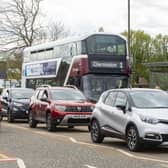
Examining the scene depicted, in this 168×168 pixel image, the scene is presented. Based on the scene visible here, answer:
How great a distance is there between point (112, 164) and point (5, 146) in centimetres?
469

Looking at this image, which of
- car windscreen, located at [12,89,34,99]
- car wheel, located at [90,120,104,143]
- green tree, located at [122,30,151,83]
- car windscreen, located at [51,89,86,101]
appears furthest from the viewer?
green tree, located at [122,30,151,83]

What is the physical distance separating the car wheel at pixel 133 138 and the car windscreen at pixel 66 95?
7712 mm

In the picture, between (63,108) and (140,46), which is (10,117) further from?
(140,46)

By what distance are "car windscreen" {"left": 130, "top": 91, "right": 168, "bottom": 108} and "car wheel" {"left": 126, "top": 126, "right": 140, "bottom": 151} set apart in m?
0.67

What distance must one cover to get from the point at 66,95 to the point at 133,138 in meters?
8.28

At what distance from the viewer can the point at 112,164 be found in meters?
11.8

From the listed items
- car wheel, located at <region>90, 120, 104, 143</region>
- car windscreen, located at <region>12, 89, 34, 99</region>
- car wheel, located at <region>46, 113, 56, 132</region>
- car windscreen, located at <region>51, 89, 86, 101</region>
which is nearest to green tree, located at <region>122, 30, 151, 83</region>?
car windscreen, located at <region>12, 89, 34, 99</region>

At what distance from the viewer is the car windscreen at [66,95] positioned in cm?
2226

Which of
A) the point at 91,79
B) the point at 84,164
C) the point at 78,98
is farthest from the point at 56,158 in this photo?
the point at 91,79

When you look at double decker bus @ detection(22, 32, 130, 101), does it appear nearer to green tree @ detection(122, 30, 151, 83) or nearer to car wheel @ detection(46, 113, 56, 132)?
car wheel @ detection(46, 113, 56, 132)

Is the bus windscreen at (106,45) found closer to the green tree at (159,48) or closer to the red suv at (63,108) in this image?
the red suv at (63,108)

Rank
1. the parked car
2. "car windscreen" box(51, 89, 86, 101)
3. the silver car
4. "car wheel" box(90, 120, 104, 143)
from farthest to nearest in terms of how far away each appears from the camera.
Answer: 1. the parked car
2. "car windscreen" box(51, 89, 86, 101)
3. "car wheel" box(90, 120, 104, 143)
4. the silver car

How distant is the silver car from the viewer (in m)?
13.9

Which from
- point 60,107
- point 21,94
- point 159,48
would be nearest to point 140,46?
point 159,48
